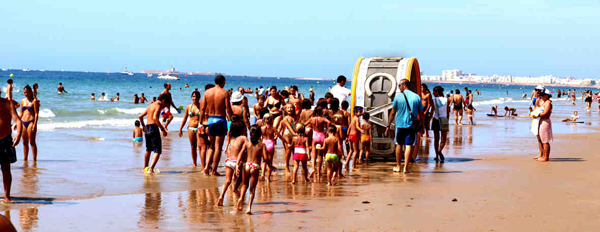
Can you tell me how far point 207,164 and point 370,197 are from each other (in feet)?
10.2

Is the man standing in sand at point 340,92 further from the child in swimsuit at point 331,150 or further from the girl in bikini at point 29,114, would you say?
the girl in bikini at point 29,114

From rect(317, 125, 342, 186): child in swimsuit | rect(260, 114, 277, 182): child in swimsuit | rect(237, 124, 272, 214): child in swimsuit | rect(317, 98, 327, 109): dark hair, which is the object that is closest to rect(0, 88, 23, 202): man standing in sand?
rect(237, 124, 272, 214): child in swimsuit

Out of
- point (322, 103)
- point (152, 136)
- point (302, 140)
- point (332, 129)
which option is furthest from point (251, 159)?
point (322, 103)

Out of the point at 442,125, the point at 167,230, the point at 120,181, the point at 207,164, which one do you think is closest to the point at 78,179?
the point at 120,181

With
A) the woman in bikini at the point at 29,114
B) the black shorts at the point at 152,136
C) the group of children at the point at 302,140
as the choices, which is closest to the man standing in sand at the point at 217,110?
the group of children at the point at 302,140

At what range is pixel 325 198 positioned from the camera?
8836mm

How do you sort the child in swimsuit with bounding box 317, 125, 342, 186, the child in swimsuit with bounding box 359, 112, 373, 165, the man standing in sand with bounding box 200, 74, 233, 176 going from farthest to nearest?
1. the child in swimsuit with bounding box 359, 112, 373, 165
2. the man standing in sand with bounding box 200, 74, 233, 176
3. the child in swimsuit with bounding box 317, 125, 342, 186

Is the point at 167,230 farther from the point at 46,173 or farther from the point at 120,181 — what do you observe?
the point at 46,173

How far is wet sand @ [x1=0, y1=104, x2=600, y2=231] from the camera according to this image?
723 centimetres

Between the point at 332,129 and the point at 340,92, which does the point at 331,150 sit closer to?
the point at 332,129

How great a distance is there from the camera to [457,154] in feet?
48.8

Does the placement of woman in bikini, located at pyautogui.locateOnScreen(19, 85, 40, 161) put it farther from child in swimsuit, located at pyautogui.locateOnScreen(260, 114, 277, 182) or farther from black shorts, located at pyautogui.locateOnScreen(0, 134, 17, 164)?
child in swimsuit, located at pyautogui.locateOnScreen(260, 114, 277, 182)

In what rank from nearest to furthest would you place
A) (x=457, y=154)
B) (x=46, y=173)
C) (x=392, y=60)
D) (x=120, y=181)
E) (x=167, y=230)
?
(x=167, y=230) → (x=120, y=181) → (x=46, y=173) → (x=392, y=60) → (x=457, y=154)

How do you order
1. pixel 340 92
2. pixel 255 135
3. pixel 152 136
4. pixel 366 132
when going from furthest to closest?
pixel 340 92
pixel 366 132
pixel 152 136
pixel 255 135
